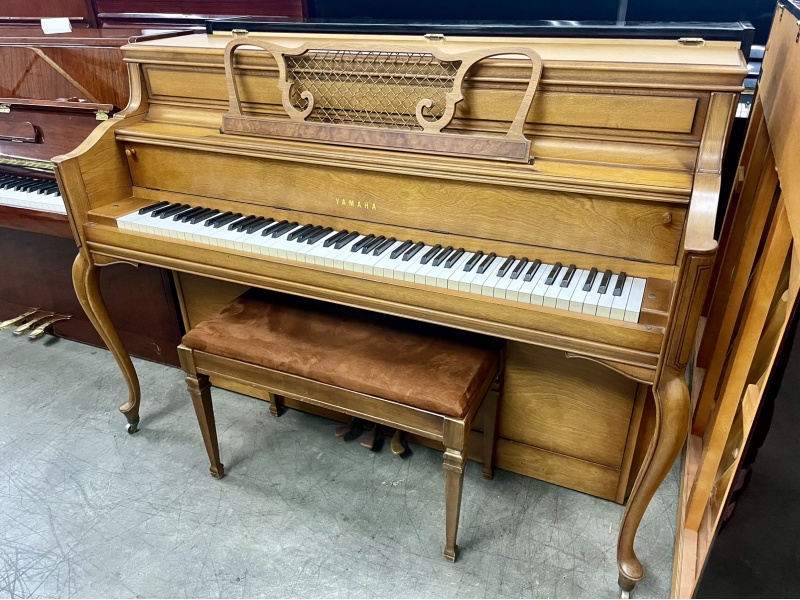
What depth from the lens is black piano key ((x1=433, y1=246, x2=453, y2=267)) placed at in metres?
1.43

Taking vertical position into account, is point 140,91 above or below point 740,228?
above

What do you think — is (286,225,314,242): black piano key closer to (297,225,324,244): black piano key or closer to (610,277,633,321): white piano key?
(297,225,324,244): black piano key

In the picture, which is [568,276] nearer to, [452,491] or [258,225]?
[452,491]

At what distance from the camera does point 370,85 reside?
1.55m

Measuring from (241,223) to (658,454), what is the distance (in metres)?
1.29

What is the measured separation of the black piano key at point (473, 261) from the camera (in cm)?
140

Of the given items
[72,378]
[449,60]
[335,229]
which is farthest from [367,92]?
[72,378]

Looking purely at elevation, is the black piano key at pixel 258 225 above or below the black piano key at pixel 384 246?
below

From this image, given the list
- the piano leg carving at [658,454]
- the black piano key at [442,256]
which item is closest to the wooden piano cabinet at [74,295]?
the black piano key at [442,256]

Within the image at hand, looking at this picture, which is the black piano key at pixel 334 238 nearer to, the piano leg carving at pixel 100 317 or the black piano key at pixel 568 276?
the black piano key at pixel 568 276

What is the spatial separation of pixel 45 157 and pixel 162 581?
5.45 ft

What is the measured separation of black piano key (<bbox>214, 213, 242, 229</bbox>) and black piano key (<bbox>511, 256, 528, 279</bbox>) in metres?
0.88

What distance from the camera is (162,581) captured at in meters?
1.59

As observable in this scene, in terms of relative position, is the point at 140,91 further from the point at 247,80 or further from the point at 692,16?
the point at 692,16
